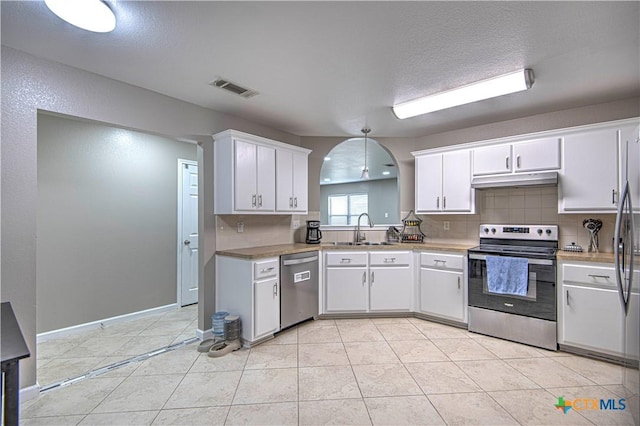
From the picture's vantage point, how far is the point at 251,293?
9.17ft

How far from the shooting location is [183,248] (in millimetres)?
4078

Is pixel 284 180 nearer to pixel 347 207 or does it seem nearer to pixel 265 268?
pixel 265 268

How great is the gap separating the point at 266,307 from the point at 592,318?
9.65 ft

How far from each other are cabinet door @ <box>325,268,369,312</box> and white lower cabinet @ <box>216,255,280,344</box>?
2.55ft

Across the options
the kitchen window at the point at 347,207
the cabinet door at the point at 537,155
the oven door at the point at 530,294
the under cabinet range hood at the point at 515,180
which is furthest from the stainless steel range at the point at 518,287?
the kitchen window at the point at 347,207

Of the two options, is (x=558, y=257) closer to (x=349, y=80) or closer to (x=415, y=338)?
(x=415, y=338)

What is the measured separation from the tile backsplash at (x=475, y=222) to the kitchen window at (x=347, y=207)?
6698 mm

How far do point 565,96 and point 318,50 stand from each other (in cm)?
245

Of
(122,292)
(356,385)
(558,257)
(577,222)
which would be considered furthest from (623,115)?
(122,292)

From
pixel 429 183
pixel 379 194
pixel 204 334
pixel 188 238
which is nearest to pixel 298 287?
pixel 204 334

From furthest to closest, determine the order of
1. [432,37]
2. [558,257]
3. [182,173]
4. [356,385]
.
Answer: [182,173], [558,257], [356,385], [432,37]

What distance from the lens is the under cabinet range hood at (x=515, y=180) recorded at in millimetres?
2922

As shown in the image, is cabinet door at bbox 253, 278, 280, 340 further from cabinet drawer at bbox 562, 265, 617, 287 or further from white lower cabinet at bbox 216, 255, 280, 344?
cabinet drawer at bbox 562, 265, 617, 287

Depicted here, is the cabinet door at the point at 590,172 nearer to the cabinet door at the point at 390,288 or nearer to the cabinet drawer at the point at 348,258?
the cabinet door at the point at 390,288
